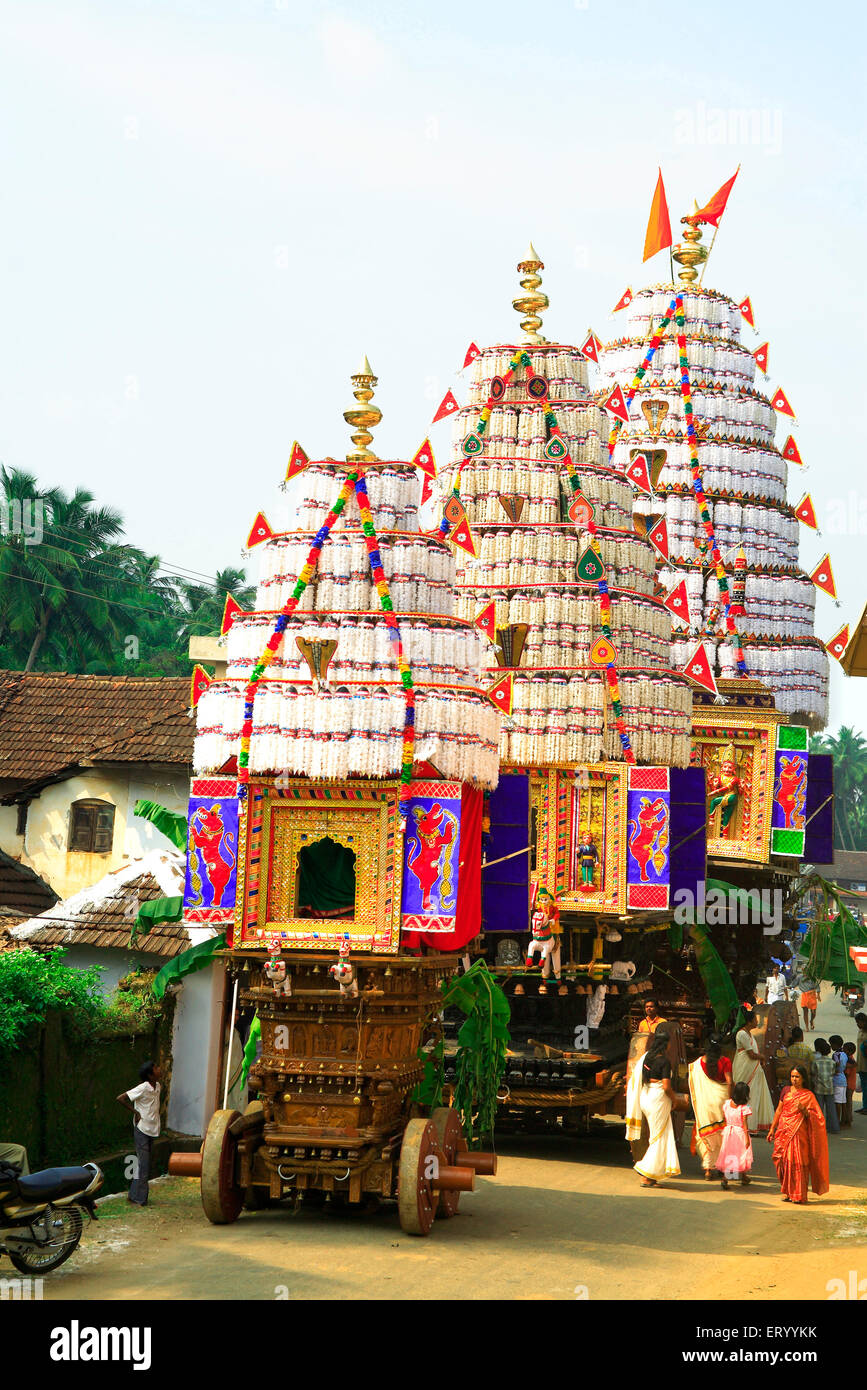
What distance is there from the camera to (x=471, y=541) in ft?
64.6

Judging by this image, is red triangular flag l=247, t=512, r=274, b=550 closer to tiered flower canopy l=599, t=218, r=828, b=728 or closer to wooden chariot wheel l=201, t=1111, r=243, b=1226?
wooden chariot wheel l=201, t=1111, r=243, b=1226

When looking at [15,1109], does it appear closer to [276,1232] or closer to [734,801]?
[276,1232]

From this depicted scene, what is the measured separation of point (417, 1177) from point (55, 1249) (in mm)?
3047

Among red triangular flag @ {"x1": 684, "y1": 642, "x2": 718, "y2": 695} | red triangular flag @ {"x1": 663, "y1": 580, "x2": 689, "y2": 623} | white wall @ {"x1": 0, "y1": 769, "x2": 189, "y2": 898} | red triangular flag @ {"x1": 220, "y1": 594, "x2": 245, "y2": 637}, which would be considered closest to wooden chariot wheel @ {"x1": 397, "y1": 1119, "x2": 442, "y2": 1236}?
red triangular flag @ {"x1": 220, "y1": 594, "x2": 245, "y2": 637}

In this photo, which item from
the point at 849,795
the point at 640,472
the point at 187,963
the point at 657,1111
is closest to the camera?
the point at 187,963

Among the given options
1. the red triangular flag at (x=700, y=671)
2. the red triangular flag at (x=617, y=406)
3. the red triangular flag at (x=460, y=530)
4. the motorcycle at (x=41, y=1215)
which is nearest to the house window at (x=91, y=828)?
the red triangular flag at (x=460, y=530)

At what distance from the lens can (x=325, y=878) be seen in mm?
14461

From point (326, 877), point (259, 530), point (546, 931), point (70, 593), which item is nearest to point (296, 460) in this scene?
point (259, 530)

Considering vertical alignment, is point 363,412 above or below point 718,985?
above

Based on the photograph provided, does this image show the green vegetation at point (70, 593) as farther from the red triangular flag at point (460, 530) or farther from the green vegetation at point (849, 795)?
the green vegetation at point (849, 795)

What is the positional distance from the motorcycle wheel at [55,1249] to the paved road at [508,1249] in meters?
0.16

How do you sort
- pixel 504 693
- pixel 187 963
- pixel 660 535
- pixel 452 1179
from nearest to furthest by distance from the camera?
pixel 452 1179 < pixel 187 963 < pixel 504 693 < pixel 660 535

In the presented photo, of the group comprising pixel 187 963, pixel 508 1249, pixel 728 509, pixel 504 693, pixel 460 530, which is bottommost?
pixel 508 1249

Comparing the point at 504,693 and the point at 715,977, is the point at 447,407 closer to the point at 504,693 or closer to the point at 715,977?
the point at 504,693
